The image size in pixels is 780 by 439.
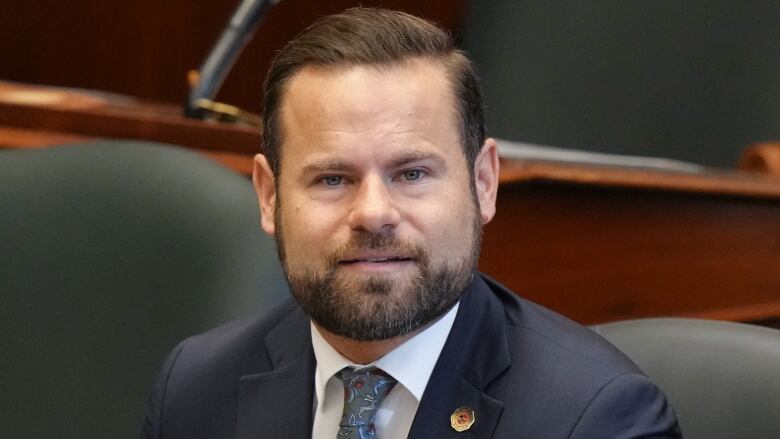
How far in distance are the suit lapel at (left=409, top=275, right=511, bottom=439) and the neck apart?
40 millimetres

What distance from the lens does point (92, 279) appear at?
1381mm

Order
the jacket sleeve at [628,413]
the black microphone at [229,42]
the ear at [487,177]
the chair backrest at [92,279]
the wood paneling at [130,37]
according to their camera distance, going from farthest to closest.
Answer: the wood paneling at [130,37] → the black microphone at [229,42] → the chair backrest at [92,279] → the ear at [487,177] → the jacket sleeve at [628,413]

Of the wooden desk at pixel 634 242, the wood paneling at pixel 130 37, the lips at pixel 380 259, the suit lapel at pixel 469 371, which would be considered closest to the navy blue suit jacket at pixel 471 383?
the suit lapel at pixel 469 371

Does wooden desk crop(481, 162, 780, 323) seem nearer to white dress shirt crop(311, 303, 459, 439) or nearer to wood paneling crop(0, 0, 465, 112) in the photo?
white dress shirt crop(311, 303, 459, 439)

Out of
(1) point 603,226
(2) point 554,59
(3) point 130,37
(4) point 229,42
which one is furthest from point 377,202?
(3) point 130,37

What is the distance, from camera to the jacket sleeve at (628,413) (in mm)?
936

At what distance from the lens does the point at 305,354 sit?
3.63 ft

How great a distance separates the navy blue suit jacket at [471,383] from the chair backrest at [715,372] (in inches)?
3.1

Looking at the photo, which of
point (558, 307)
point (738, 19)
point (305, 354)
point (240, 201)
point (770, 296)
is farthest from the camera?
point (738, 19)

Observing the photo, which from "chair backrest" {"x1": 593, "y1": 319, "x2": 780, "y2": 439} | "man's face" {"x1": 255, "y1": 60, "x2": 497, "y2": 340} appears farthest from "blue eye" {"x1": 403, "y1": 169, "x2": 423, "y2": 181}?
"chair backrest" {"x1": 593, "y1": 319, "x2": 780, "y2": 439}

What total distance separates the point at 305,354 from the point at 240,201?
28cm

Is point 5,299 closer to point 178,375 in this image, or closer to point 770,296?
point 178,375

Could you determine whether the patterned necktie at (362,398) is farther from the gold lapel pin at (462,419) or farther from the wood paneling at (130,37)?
the wood paneling at (130,37)

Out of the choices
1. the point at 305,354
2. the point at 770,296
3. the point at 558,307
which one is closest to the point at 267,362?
Answer: the point at 305,354
